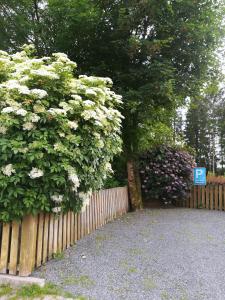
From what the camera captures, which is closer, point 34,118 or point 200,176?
point 34,118

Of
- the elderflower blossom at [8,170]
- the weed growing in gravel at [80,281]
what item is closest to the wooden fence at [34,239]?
the weed growing in gravel at [80,281]

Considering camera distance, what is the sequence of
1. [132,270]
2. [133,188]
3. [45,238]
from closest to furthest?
[132,270], [45,238], [133,188]

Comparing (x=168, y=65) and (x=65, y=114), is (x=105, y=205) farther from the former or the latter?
(x=168, y=65)

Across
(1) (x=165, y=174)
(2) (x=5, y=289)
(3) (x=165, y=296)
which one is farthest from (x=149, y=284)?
(1) (x=165, y=174)

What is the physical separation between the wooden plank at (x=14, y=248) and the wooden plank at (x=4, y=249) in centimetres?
6

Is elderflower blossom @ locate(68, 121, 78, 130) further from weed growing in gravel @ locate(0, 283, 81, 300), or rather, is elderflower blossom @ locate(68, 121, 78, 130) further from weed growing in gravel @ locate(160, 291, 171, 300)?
weed growing in gravel @ locate(160, 291, 171, 300)

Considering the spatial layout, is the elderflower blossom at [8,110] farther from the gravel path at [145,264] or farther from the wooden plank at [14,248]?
the gravel path at [145,264]

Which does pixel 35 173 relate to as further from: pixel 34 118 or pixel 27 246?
pixel 27 246

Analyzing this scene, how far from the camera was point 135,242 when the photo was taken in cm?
472

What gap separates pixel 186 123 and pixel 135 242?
26256mm

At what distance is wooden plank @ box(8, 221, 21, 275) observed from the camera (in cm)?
333

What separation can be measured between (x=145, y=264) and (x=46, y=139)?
7.01 ft

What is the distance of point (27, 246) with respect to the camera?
11.0 ft

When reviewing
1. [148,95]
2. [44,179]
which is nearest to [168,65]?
[148,95]
